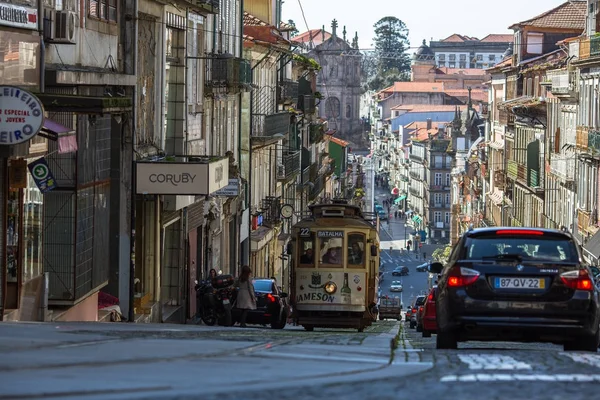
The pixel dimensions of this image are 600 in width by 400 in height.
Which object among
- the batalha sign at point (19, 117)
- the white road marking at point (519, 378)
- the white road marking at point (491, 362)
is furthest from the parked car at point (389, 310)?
the white road marking at point (519, 378)

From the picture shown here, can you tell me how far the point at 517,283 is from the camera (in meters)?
13.3

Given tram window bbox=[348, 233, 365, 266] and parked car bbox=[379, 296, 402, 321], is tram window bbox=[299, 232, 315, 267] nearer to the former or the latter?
tram window bbox=[348, 233, 365, 266]

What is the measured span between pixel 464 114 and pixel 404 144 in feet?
84.2

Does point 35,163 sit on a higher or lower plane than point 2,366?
→ higher

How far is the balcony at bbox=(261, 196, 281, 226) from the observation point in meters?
50.3

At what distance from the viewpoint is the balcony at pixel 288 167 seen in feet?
183

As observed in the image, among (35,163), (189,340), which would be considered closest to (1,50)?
(35,163)

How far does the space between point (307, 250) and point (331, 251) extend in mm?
514

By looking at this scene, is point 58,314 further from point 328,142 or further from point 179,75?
point 328,142

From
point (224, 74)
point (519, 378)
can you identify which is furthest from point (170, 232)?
point (519, 378)

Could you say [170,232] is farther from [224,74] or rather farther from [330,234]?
[224,74]

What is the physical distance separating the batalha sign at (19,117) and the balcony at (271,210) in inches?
1366

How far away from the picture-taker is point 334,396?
25.5ft

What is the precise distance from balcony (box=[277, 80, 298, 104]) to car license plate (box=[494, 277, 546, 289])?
42.7 m
